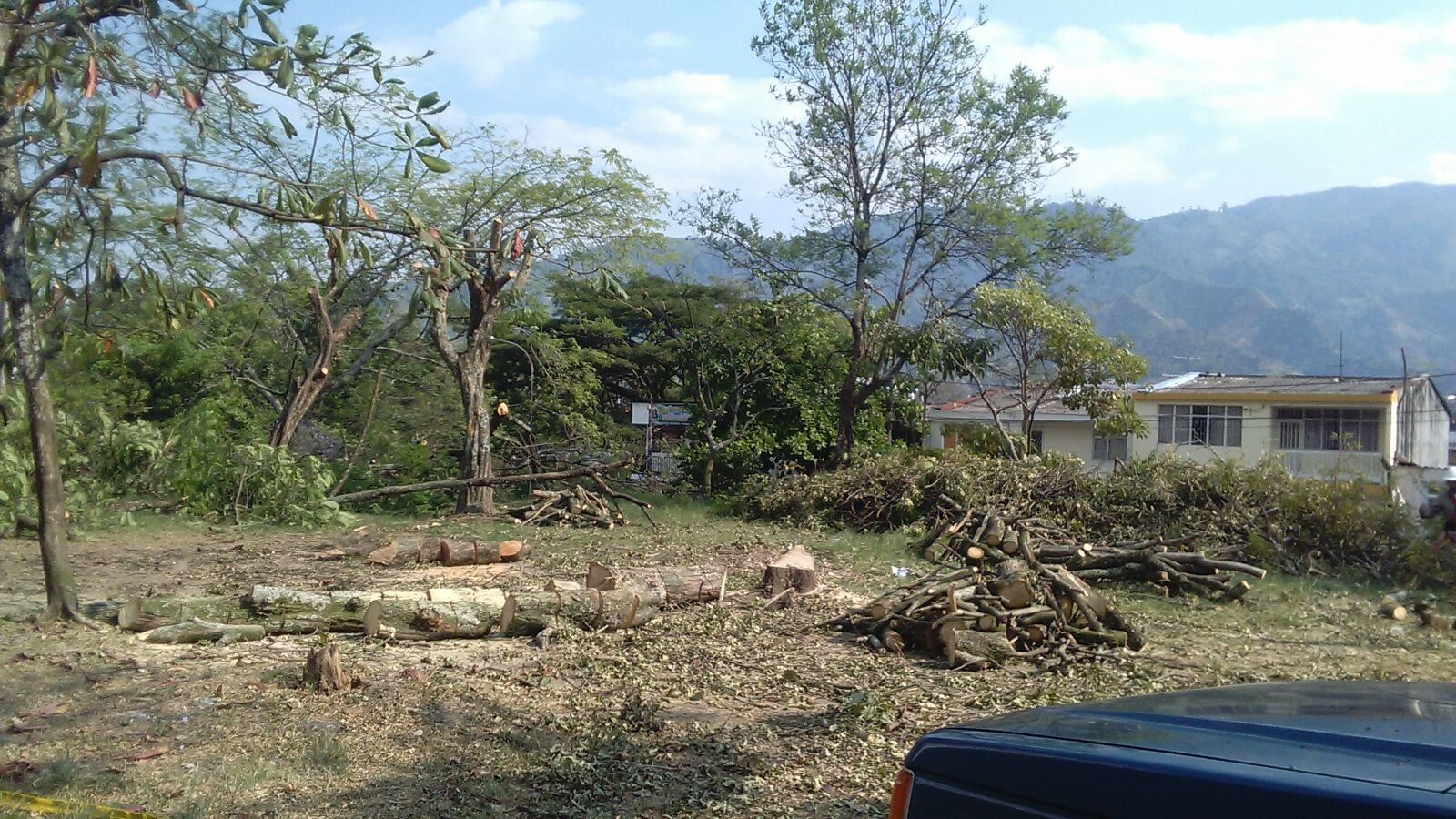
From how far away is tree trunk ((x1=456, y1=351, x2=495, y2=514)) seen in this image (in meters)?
15.6

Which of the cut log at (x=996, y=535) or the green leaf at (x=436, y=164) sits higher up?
the green leaf at (x=436, y=164)

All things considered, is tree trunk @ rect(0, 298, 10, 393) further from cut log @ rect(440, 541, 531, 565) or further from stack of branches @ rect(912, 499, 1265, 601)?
stack of branches @ rect(912, 499, 1265, 601)

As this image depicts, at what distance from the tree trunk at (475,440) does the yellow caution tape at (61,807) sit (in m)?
11.6

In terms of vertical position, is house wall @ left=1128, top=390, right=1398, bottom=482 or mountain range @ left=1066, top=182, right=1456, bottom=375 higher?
mountain range @ left=1066, top=182, right=1456, bottom=375

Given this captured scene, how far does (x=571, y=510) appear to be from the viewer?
48.6ft

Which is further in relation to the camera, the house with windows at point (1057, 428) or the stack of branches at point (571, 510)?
the house with windows at point (1057, 428)

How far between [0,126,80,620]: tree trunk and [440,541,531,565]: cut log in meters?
3.98

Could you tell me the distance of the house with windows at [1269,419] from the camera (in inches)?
1133

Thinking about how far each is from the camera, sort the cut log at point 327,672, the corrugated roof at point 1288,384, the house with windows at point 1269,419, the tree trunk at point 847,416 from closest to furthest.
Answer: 1. the cut log at point 327,672
2. the tree trunk at point 847,416
3. the house with windows at point 1269,419
4. the corrugated roof at point 1288,384

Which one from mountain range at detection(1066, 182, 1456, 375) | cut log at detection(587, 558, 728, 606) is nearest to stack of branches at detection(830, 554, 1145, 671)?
cut log at detection(587, 558, 728, 606)

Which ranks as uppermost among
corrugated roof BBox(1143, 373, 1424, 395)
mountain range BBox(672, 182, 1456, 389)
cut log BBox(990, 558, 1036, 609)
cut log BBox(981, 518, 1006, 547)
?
mountain range BBox(672, 182, 1456, 389)

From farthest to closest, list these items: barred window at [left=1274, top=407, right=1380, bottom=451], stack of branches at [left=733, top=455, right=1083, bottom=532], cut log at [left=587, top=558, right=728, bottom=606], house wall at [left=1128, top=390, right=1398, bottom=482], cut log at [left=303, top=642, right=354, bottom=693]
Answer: barred window at [left=1274, top=407, right=1380, bottom=451], house wall at [left=1128, top=390, right=1398, bottom=482], stack of branches at [left=733, top=455, right=1083, bottom=532], cut log at [left=587, top=558, right=728, bottom=606], cut log at [left=303, top=642, right=354, bottom=693]

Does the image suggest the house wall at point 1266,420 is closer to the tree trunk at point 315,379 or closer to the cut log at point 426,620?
the tree trunk at point 315,379

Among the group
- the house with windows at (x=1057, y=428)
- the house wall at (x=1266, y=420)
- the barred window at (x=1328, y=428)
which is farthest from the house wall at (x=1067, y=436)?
the barred window at (x=1328, y=428)
